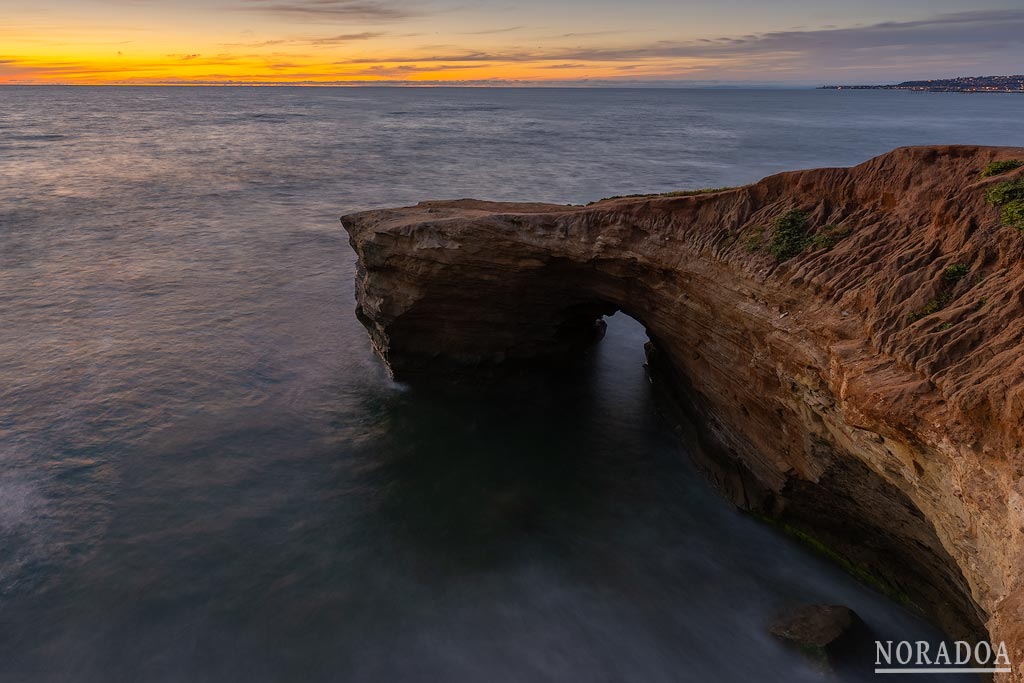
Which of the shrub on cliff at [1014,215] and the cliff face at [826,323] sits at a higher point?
the shrub on cliff at [1014,215]

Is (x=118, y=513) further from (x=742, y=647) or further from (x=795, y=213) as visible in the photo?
(x=795, y=213)

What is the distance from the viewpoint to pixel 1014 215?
28.5ft

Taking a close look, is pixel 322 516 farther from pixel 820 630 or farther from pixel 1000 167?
pixel 1000 167

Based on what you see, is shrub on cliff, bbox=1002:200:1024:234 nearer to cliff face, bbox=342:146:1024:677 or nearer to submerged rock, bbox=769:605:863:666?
cliff face, bbox=342:146:1024:677

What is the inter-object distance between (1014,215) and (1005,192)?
47 cm

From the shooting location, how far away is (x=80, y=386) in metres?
19.6

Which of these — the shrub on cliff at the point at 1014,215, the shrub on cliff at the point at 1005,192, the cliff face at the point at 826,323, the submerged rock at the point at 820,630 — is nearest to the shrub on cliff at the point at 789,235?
the cliff face at the point at 826,323

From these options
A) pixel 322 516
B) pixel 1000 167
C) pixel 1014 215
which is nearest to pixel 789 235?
pixel 1000 167

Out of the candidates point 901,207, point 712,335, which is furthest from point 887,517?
point 901,207

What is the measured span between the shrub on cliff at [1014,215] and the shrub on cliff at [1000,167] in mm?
787

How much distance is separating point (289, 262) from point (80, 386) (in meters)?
13.5

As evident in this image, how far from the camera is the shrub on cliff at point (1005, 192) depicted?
8828mm

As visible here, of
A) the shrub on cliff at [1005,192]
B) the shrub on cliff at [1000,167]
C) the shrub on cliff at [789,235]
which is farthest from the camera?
the shrub on cliff at [789,235]

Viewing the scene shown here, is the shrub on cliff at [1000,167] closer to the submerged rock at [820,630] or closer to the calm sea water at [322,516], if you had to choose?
the submerged rock at [820,630]
